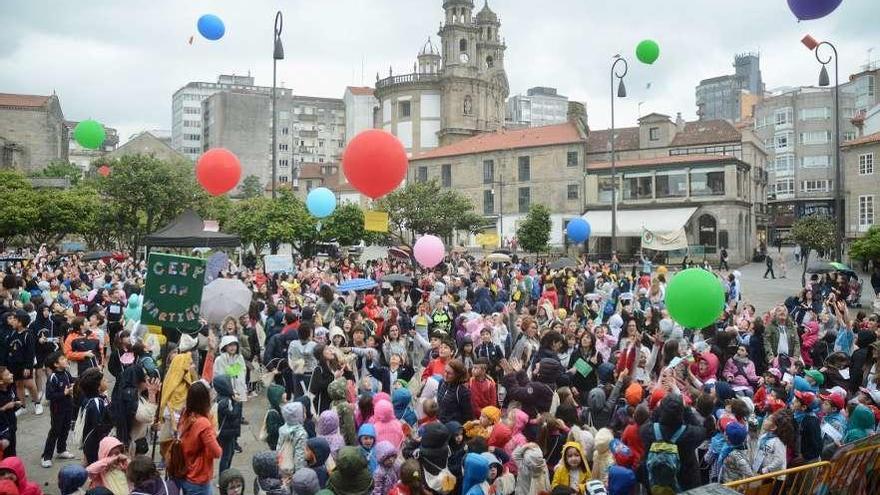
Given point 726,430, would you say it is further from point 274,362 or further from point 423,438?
point 274,362

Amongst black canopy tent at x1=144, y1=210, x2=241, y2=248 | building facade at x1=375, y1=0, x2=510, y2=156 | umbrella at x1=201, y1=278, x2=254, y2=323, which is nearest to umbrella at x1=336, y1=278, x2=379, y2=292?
umbrella at x1=201, y1=278, x2=254, y2=323

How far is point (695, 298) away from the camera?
26.7 ft

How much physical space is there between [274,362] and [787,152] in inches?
2537

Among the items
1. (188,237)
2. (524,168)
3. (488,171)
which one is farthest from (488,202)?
(188,237)

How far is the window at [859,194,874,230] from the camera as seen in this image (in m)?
36.6

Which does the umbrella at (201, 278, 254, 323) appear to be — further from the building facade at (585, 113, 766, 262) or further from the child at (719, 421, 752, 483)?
the building facade at (585, 113, 766, 262)

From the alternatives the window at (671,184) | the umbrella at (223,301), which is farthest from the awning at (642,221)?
the umbrella at (223,301)

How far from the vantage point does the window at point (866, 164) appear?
3628cm

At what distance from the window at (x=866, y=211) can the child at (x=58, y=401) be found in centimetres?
3970

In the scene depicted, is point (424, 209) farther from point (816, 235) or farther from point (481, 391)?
point (481, 391)

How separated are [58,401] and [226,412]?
2.65 m

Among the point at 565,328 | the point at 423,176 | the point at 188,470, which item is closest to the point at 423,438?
the point at 188,470

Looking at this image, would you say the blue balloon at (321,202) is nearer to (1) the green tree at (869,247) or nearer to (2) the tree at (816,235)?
(1) the green tree at (869,247)

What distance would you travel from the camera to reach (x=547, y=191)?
47938 millimetres
